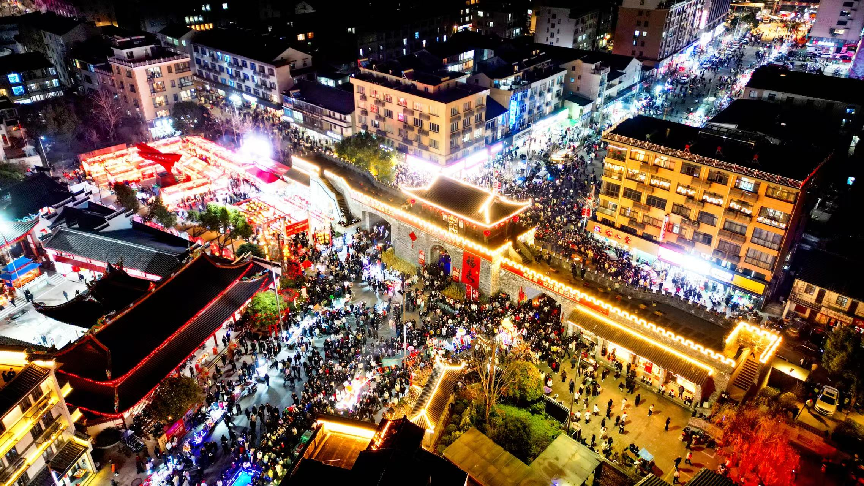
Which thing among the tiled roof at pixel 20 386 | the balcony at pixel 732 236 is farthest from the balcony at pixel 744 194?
the tiled roof at pixel 20 386

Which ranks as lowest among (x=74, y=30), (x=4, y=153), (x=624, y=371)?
(x=624, y=371)

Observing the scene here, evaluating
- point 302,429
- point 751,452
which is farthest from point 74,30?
point 751,452

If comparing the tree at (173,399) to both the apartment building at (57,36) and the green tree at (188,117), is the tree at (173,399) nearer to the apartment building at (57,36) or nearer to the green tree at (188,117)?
the green tree at (188,117)

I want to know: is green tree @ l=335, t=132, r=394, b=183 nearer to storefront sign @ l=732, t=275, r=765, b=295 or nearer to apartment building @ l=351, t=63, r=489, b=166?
apartment building @ l=351, t=63, r=489, b=166

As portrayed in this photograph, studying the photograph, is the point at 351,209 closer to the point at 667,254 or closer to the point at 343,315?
the point at 343,315

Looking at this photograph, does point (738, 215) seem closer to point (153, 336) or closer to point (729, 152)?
point (729, 152)

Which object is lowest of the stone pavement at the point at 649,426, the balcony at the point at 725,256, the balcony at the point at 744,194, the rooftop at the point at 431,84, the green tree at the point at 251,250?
the stone pavement at the point at 649,426

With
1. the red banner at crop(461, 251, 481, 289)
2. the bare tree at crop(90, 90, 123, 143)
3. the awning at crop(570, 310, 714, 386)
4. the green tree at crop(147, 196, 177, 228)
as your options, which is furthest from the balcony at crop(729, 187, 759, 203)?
the bare tree at crop(90, 90, 123, 143)

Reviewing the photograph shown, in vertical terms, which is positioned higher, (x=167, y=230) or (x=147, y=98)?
(x=147, y=98)
